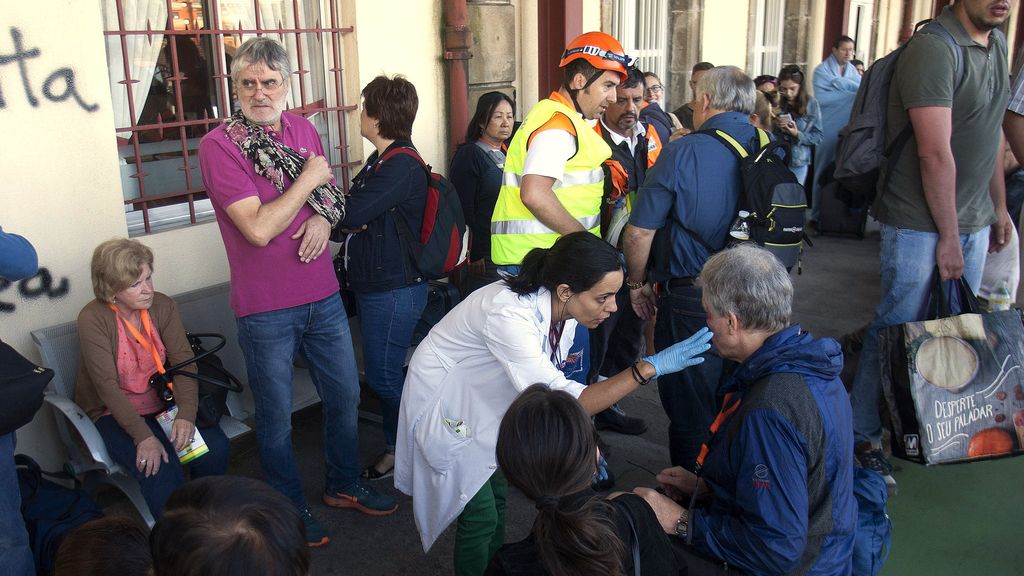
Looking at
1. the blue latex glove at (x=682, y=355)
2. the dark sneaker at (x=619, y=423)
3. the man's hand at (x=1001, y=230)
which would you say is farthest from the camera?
the dark sneaker at (x=619, y=423)

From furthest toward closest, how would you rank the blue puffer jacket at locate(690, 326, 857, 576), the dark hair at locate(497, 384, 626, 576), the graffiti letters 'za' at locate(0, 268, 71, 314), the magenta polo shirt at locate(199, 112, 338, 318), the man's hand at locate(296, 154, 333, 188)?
1. the graffiti letters 'za' at locate(0, 268, 71, 314)
2. the man's hand at locate(296, 154, 333, 188)
3. the magenta polo shirt at locate(199, 112, 338, 318)
4. the blue puffer jacket at locate(690, 326, 857, 576)
5. the dark hair at locate(497, 384, 626, 576)

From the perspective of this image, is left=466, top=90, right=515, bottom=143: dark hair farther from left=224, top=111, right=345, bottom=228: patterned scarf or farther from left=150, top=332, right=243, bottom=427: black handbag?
left=150, top=332, right=243, bottom=427: black handbag

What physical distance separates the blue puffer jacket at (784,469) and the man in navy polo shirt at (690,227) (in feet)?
3.49

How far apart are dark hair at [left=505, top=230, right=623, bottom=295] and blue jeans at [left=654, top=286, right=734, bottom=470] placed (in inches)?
36.4

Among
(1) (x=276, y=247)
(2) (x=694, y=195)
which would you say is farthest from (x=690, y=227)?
(1) (x=276, y=247)

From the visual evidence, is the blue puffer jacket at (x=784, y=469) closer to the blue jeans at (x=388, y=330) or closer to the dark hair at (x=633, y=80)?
the blue jeans at (x=388, y=330)

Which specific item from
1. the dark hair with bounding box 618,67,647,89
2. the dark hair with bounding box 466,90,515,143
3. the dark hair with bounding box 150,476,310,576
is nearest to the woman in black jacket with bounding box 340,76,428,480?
the dark hair with bounding box 466,90,515,143

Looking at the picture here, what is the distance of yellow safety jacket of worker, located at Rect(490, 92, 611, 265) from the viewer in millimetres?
3453

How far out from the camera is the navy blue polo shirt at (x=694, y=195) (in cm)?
326

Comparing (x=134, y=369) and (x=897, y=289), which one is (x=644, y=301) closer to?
(x=897, y=289)

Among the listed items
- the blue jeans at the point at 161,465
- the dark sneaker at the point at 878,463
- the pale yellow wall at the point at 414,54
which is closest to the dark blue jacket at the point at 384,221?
the blue jeans at the point at 161,465

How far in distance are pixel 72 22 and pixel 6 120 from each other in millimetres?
461

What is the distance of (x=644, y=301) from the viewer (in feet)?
11.9

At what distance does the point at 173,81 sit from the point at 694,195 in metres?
2.37
